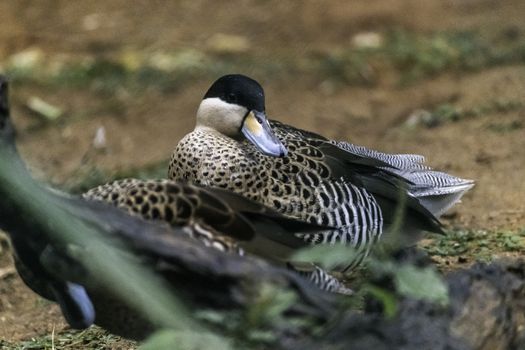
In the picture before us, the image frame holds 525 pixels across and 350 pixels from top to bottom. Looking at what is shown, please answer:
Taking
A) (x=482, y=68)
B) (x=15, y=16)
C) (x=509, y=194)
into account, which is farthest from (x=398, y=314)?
(x=15, y=16)

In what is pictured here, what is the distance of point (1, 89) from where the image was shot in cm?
325

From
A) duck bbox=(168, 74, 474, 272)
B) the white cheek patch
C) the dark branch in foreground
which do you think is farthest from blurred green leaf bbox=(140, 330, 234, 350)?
the white cheek patch

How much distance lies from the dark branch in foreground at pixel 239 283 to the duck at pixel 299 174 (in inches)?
42.4

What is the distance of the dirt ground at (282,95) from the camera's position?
19.3ft

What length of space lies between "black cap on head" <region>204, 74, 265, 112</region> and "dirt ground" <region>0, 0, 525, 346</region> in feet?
2.30

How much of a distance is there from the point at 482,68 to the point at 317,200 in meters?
4.39

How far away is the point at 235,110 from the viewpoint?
4.57 metres

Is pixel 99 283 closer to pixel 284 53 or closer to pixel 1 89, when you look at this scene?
pixel 1 89

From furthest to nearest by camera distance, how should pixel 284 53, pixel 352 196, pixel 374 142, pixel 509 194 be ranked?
pixel 284 53 → pixel 374 142 → pixel 509 194 → pixel 352 196

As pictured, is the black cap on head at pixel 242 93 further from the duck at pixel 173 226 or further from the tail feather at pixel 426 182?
the duck at pixel 173 226

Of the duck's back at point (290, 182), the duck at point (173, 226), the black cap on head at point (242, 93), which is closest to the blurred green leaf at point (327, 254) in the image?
the duck at point (173, 226)

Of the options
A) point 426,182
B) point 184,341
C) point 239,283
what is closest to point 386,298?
point 239,283

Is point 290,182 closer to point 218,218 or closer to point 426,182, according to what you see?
point 426,182

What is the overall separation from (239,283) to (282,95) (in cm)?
541
